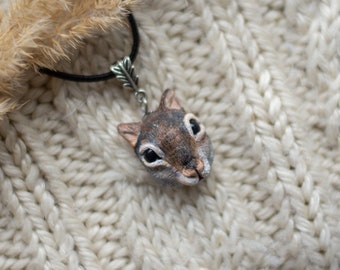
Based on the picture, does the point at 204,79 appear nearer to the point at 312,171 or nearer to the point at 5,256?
the point at 312,171

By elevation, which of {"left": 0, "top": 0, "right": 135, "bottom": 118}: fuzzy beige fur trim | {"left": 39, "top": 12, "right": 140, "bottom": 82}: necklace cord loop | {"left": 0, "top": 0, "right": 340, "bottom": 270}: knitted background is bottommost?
{"left": 0, "top": 0, "right": 340, "bottom": 270}: knitted background

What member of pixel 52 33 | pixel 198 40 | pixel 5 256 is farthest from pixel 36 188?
pixel 198 40

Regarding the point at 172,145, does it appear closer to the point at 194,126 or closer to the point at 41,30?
the point at 194,126

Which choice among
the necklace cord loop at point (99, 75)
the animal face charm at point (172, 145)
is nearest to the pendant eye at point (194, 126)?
the animal face charm at point (172, 145)

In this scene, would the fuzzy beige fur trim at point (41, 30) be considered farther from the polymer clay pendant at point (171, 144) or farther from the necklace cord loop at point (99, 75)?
the polymer clay pendant at point (171, 144)

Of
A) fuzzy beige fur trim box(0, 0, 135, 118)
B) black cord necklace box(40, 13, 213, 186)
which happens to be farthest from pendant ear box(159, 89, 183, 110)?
fuzzy beige fur trim box(0, 0, 135, 118)

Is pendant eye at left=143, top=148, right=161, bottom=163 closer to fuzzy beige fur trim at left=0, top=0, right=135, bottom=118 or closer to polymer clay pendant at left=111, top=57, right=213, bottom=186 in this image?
polymer clay pendant at left=111, top=57, right=213, bottom=186
